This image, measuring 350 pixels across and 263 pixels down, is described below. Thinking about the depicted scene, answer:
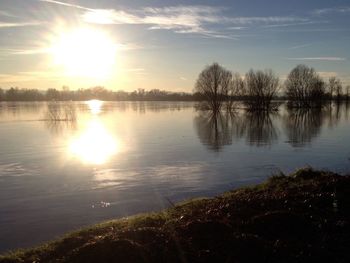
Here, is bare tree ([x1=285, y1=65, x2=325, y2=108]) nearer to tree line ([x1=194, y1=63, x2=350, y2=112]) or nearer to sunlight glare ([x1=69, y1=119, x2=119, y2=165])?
tree line ([x1=194, y1=63, x2=350, y2=112])

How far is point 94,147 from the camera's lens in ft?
107

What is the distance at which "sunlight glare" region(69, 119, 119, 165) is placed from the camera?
26.9 meters

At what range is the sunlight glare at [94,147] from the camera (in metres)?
26.9

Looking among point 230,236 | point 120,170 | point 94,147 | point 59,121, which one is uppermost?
point 230,236

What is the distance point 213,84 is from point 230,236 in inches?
4142

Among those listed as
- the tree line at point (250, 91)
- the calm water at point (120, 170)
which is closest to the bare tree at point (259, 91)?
the tree line at point (250, 91)

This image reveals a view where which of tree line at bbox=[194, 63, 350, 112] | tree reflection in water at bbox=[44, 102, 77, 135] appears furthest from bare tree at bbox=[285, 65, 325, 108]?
tree reflection in water at bbox=[44, 102, 77, 135]

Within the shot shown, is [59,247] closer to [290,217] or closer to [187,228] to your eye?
[187,228]

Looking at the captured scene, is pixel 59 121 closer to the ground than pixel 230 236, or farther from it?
closer to the ground

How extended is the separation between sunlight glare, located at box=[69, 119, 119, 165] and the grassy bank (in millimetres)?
16814

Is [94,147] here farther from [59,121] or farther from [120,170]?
[59,121]

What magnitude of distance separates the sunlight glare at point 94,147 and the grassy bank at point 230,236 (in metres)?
16.8

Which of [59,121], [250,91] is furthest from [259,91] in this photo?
[59,121]

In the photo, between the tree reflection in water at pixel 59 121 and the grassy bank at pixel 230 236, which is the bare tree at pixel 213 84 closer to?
the tree reflection in water at pixel 59 121
